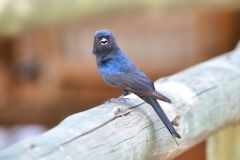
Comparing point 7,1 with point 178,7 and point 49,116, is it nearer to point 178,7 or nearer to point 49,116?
point 178,7

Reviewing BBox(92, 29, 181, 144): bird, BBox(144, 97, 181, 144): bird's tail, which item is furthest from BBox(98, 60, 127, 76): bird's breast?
BBox(144, 97, 181, 144): bird's tail

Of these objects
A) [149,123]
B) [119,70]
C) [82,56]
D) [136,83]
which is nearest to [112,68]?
[119,70]

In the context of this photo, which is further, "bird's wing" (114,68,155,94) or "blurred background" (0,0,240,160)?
"blurred background" (0,0,240,160)

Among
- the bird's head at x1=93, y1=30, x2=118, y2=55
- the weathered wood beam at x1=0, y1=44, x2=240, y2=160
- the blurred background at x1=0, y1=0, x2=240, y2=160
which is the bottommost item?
the blurred background at x1=0, y1=0, x2=240, y2=160

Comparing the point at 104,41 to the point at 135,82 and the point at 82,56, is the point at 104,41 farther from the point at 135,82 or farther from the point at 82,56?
the point at 82,56

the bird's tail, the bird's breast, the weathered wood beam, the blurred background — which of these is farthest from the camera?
the blurred background

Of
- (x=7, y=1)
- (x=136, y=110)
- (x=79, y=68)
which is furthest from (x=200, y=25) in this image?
(x=136, y=110)

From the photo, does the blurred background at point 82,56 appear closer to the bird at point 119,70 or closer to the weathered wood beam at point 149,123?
the weathered wood beam at point 149,123

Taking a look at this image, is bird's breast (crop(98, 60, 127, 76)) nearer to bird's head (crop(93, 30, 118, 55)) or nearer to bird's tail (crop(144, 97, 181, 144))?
bird's head (crop(93, 30, 118, 55))
